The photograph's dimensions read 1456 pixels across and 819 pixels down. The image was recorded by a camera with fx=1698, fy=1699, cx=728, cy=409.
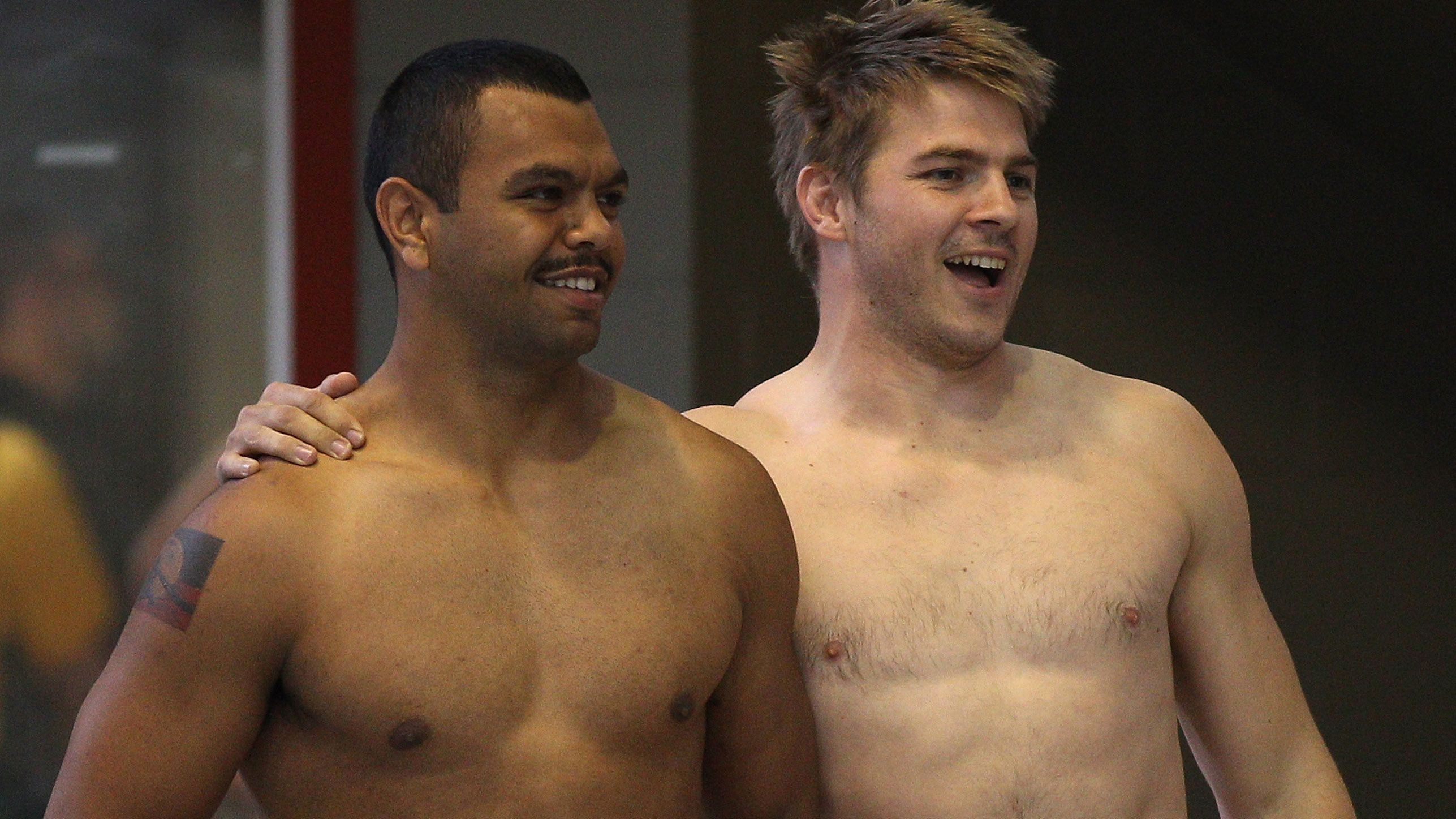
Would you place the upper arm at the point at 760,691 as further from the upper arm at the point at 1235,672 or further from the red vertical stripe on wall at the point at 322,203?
the red vertical stripe on wall at the point at 322,203

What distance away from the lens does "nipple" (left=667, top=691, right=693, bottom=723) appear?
161 centimetres

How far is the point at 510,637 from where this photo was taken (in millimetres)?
1562

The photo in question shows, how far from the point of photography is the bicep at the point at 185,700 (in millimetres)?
1482

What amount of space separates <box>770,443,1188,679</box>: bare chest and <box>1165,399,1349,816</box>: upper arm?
2.0 inches

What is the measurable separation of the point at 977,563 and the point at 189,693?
2.92 ft

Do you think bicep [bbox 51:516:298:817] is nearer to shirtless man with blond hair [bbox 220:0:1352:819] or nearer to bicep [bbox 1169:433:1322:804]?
shirtless man with blond hair [bbox 220:0:1352:819]

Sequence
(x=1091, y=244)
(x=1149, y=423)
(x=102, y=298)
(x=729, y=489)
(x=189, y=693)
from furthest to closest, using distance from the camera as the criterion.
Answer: (x=1091, y=244) → (x=102, y=298) → (x=1149, y=423) → (x=729, y=489) → (x=189, y=693)

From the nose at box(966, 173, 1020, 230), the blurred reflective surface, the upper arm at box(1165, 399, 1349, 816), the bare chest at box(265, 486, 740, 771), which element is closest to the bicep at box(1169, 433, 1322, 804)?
the upper arm at box(1165, 399, 1349, 816)

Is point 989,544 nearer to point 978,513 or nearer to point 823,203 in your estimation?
point 978,513

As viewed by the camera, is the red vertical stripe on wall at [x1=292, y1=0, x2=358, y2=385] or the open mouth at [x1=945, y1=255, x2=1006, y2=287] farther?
the red vertical stripe on wall at [x1=292, y1=0, x2=358, y2=385]

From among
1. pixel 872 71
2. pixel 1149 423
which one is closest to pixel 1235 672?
pixel 1149 423

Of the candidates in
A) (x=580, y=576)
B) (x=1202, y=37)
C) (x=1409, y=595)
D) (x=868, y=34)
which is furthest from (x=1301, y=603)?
(x=580, y=576)

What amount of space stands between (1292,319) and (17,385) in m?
2.74

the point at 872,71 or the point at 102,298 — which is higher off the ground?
the point at 872,71
